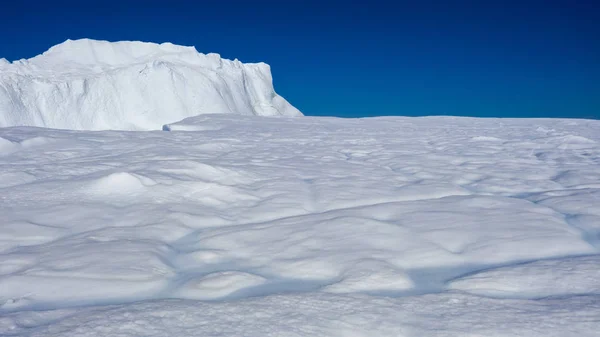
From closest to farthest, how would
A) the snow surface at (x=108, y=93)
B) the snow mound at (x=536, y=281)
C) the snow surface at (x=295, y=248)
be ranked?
the snow surface at (x=295, y=248)
the snow mound at (x=536, y=281)
the snow surface at (x=108, y=93)

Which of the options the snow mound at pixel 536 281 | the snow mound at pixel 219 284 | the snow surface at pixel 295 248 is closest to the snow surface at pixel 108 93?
the snow surface at pixel 295 248

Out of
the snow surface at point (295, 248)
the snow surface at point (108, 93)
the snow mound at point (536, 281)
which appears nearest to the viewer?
the snow surface at point (295, 248)

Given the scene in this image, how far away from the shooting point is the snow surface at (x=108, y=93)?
82.9 ft

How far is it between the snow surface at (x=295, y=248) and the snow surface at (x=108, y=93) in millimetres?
20154

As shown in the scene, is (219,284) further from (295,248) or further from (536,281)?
(536,281)

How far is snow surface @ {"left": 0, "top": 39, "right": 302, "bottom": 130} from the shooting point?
82.9 feet

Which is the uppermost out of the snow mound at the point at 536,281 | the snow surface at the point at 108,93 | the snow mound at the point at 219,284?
the snow surface at the point at 108,93

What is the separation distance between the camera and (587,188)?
193 inches

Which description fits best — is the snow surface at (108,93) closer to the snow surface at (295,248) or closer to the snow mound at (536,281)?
the snow surface at (295,248)

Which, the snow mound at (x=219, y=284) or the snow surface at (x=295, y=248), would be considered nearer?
the snow surface at (x=295, y=248)

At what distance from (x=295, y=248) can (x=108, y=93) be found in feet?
85.2

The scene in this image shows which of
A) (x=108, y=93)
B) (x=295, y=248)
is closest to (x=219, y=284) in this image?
(x=295, y=248)

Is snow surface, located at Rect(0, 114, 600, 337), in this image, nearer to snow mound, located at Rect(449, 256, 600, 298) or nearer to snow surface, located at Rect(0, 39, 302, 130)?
snow mound, located at Rect(449, 256, 600, 298)

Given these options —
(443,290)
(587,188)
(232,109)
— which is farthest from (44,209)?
(232,109)
